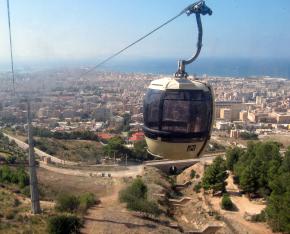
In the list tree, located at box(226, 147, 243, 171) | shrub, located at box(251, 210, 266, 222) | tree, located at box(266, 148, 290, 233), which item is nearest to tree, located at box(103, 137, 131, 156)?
tree, located at box(226, 147, 243, 171)

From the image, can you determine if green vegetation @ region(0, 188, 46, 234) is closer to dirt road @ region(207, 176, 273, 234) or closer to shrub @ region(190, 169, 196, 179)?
dirt road @ region(207, 176, 273, 234)

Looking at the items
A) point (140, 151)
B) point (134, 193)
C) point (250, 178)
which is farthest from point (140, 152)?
point (134, 193)

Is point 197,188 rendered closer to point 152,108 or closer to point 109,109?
point 152,108

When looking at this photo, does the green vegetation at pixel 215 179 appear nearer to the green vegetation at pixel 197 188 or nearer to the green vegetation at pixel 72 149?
the green vegetation at pixel 197 188

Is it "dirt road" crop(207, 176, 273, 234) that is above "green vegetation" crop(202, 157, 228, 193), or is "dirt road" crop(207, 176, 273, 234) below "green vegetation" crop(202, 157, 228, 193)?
below

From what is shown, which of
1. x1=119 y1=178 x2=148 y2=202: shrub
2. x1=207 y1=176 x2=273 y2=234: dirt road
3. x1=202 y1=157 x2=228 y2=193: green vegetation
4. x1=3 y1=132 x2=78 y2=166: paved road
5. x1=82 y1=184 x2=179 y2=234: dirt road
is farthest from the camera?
x1=3 y1=132 x2=78 y2=166: paved road
